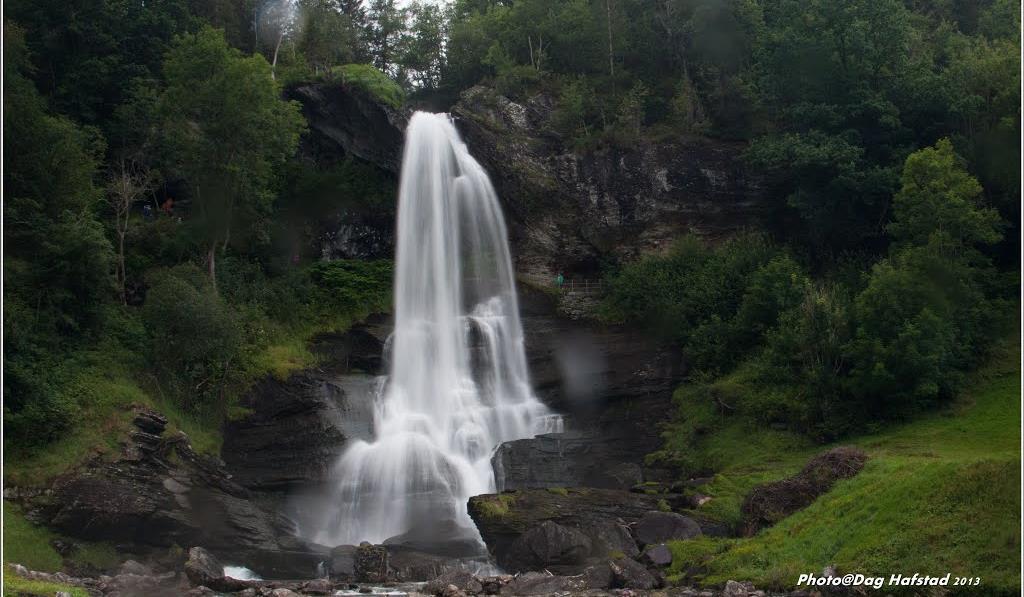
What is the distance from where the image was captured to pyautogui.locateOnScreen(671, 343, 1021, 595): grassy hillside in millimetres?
17391

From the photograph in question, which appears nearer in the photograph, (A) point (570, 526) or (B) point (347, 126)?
(A) point (570, 526)

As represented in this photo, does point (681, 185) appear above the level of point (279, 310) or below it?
above

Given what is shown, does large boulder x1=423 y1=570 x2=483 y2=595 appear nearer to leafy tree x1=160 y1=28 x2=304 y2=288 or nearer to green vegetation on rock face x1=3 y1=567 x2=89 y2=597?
green vegetation on rock face x1=3 y1=567 x2=89 y2=597

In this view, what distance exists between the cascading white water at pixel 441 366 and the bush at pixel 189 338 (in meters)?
5.04

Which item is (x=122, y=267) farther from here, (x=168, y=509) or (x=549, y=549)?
(x=549, y=549)

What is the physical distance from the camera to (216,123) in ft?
107

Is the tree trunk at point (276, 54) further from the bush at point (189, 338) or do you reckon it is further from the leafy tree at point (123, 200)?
the bush at point (189, 338)

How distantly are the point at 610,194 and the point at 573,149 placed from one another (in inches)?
104

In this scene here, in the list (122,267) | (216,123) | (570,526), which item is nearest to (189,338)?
(122,267)

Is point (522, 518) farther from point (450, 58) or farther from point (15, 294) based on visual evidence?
point (450, 58)

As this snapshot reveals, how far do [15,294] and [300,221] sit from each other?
15.4m

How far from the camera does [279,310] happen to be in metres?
34.8

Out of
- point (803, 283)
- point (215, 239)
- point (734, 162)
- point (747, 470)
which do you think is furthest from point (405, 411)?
point (734, 162)

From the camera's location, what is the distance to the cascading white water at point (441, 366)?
27766 mm
